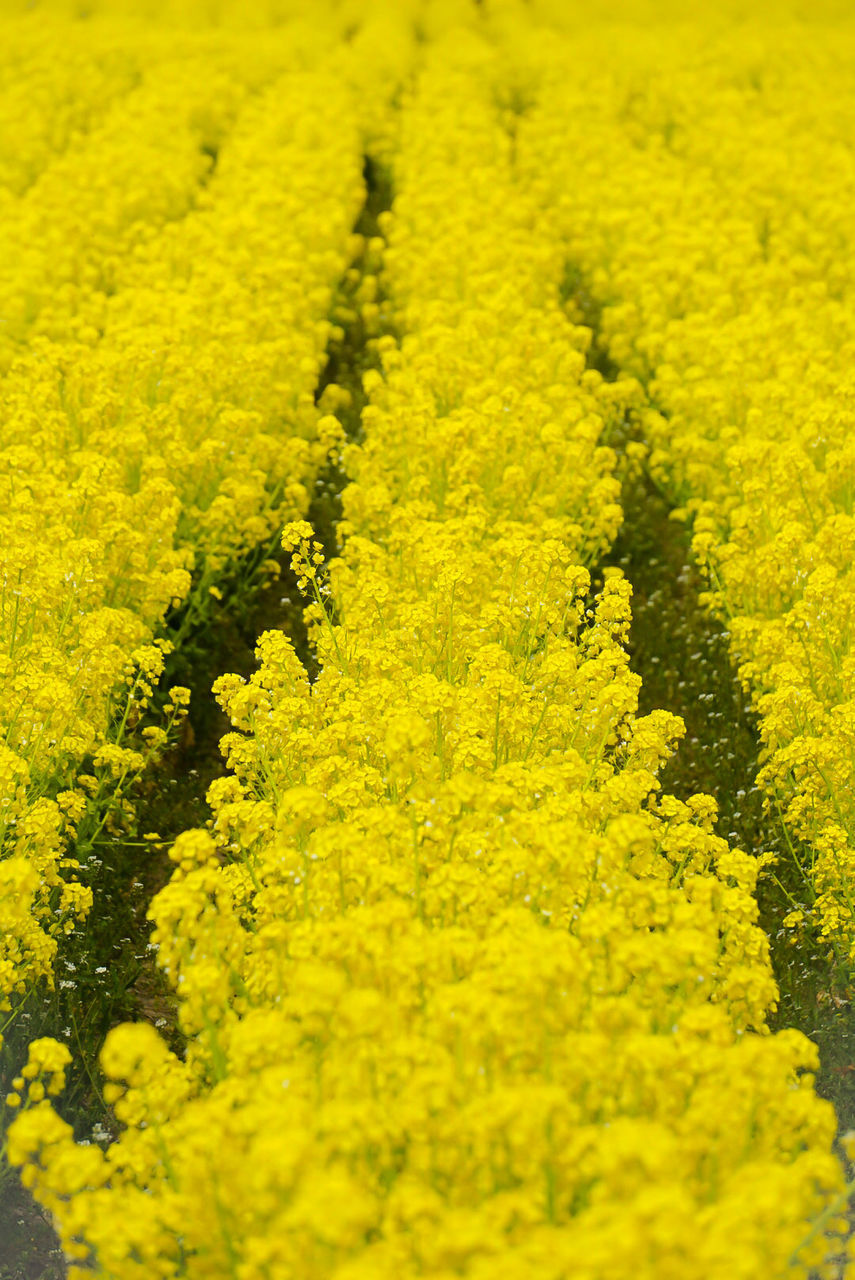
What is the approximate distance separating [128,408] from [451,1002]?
6584 mm

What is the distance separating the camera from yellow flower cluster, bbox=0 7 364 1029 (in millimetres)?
6656

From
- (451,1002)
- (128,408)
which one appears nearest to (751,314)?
(128,408)

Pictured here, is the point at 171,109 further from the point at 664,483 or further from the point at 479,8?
the point at 479,8

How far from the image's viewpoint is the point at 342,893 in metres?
5.09

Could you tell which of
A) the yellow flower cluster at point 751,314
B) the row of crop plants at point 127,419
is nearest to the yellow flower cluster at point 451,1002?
the row of crop plants at point 127,419

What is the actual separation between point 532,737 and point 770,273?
26.0 ft

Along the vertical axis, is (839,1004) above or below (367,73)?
below

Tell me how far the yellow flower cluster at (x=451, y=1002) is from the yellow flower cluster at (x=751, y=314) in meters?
1.11

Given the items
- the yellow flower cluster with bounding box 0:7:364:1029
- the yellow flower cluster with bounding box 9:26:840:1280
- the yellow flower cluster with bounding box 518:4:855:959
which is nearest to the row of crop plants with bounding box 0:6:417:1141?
the yellow flower cluster with bounding box 0:7:364:1029

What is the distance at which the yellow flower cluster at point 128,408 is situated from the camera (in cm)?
666

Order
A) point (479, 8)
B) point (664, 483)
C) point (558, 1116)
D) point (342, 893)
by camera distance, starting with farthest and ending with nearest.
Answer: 1. point (479, 8)
2. point (664, 483)
3. point (342, 893)
4. point (558, 1116)

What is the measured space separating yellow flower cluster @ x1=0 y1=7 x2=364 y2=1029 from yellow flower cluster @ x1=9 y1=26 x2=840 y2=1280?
96 cm

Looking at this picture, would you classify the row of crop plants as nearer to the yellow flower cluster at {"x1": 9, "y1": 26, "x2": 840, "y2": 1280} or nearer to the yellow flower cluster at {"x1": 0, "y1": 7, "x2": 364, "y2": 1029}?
the yellow flower cluster at {"x1": 0, "y1": 7, "x2": 364, "y2": 1029}

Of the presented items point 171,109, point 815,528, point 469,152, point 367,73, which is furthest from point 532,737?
point 367,73
